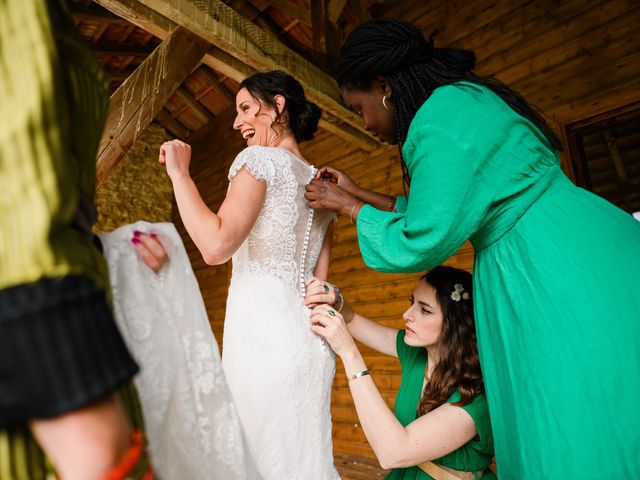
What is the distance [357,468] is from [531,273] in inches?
133

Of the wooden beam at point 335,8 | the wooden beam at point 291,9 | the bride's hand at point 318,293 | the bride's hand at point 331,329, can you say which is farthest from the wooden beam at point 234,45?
the bride's hand at point 331,329

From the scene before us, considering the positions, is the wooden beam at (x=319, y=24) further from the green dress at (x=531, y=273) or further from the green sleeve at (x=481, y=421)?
the green sleeve at (x=481, y=421)

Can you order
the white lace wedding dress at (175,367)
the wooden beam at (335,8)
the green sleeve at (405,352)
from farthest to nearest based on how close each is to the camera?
the wooden beam at (335,8)
the green sleeve at (405,352)
the white lace wedding dress at (175,367)

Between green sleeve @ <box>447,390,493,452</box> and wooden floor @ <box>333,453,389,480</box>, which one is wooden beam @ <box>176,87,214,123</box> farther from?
green sleeve @ <box>447,390,493,452</box>

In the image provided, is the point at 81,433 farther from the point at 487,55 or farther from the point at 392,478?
the point at 487,55

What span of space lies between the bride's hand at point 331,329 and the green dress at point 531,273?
0.24 metres

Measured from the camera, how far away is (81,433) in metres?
0.34

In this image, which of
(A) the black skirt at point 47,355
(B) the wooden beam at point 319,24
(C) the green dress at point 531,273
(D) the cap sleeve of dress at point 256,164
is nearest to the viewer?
(A) the black skirt at point 47,355

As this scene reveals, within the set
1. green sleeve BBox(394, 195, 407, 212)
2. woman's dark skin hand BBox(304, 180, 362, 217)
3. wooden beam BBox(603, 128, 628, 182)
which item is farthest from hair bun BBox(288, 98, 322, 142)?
wooden beam BBox(603, 128, 628, 182)

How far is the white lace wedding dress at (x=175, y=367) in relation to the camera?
56cm

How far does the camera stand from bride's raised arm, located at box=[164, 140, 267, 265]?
3.37 ft

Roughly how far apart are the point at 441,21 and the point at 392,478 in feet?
12.8

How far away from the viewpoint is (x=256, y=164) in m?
1.18

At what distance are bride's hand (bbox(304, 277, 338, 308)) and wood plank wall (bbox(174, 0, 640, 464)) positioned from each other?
251 centimetres
